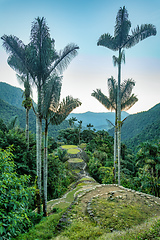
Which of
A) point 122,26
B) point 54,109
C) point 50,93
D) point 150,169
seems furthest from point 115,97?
point 150,169

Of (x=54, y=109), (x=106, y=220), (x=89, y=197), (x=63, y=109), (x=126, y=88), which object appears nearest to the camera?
(x=106, y=220)

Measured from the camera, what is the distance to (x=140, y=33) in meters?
7.07

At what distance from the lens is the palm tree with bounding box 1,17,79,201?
574cm

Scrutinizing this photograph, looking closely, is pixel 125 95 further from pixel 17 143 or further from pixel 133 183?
pixel 17 143

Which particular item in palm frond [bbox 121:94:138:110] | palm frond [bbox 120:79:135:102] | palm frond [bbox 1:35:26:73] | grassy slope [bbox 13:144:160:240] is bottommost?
grassy slope [bbox 13:144:160:240]

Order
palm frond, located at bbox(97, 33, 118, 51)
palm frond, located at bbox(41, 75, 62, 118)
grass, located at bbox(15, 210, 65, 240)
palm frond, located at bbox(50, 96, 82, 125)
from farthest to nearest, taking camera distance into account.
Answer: palm frond, located at bbox(97, 33, 118, 51), palm frond, located at bbox(50, 96, 82, 125), palm frond, located at bbox(41, 75, 62, 118), grass, located at bbox(15, 210, 65, 240)

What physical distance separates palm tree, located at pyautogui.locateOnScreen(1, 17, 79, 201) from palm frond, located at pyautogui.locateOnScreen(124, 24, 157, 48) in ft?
10.8

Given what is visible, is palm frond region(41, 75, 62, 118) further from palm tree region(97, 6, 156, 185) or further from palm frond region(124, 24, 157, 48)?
palm frond region(124, 24, 157, 48)

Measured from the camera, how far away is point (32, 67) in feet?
19.1

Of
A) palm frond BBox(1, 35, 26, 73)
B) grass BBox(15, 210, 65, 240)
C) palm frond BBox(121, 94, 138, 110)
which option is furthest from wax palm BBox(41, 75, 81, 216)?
palm frond BBox(121, 94, 138, 110)

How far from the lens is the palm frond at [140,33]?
6.75 meters

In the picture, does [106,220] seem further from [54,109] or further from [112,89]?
[112,89]

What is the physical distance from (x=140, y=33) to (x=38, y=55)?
527cm

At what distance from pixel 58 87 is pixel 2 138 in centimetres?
501
